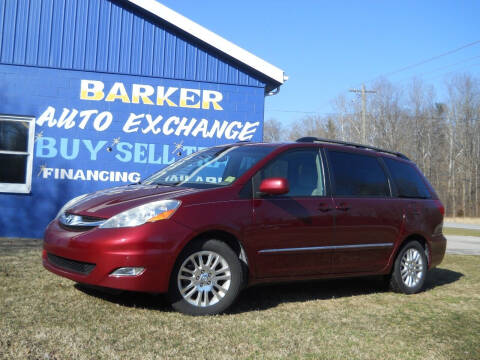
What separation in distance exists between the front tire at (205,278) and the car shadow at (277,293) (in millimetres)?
289

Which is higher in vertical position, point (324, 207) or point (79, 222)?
point (324, 207)

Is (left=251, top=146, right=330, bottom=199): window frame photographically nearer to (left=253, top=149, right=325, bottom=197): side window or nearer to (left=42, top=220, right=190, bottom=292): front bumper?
(left=253, top=149, right=325, bottom=197): side window

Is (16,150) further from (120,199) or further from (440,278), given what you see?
(440,278)

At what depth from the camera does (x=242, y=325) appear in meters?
4.63

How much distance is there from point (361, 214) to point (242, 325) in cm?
220

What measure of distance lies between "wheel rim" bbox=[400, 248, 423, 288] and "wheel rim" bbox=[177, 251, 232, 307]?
2814mm

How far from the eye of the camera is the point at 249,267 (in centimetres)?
518

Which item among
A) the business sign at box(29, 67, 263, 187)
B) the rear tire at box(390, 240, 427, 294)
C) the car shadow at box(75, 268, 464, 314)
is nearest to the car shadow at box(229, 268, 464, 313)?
the car shadow at box(75, 268, 464, 314)

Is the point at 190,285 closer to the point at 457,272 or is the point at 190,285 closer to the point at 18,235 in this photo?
the point at 457,272

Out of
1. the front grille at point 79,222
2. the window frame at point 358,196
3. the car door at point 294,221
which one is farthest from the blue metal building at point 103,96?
the front grille at point 79,222

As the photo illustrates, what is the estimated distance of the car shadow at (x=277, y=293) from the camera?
528 centimetres

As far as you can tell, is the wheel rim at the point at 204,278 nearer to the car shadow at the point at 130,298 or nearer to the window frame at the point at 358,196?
the car shadow at the point at 130,298

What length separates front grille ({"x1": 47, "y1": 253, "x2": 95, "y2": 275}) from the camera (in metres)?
4.73

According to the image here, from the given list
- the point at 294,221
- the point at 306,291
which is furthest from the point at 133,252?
the point at 306,291
